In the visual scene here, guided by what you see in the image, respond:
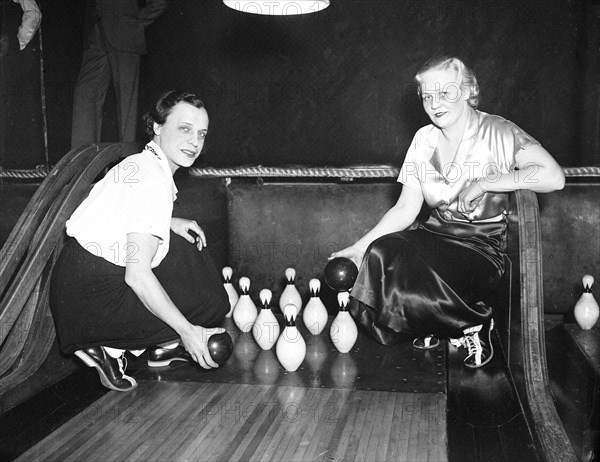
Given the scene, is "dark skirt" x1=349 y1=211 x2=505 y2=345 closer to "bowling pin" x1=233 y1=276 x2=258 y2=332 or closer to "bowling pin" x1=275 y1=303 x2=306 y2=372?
"bowling pin" x1=275 y1=303 x2=306 y2=372

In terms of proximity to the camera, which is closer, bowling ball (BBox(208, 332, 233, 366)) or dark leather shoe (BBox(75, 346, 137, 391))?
bowling ball (BBox(208, 332, 233, 366))

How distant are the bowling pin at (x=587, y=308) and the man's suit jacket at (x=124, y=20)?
3.02 meters

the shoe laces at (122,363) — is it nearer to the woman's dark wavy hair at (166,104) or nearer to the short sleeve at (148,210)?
the short sleeve at (148,210)

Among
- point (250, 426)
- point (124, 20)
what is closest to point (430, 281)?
point (250, 426)

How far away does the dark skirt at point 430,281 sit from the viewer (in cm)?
256

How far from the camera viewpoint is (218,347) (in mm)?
2250

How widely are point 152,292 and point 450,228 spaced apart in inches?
50.3

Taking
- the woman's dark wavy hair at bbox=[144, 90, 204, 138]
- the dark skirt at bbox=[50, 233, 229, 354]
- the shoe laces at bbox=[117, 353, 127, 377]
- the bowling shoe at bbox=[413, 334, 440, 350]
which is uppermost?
the woman's dark wavy hair at bbox=[144, 90, 204, 138]

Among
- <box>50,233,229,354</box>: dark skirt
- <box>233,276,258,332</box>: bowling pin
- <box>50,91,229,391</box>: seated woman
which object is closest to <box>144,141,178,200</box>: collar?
<box>50,91,229,391</box>: seated woman

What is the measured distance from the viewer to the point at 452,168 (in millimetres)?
2779

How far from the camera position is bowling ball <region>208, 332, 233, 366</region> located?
2.25 m

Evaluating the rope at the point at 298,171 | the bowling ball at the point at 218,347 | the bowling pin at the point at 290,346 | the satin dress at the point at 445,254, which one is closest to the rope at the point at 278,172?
the rope at the point at 298,171

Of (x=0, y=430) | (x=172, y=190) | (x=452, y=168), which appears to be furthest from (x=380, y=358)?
(x=0, y=430)

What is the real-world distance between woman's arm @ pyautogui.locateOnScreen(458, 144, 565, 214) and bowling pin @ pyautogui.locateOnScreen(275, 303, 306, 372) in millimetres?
811
